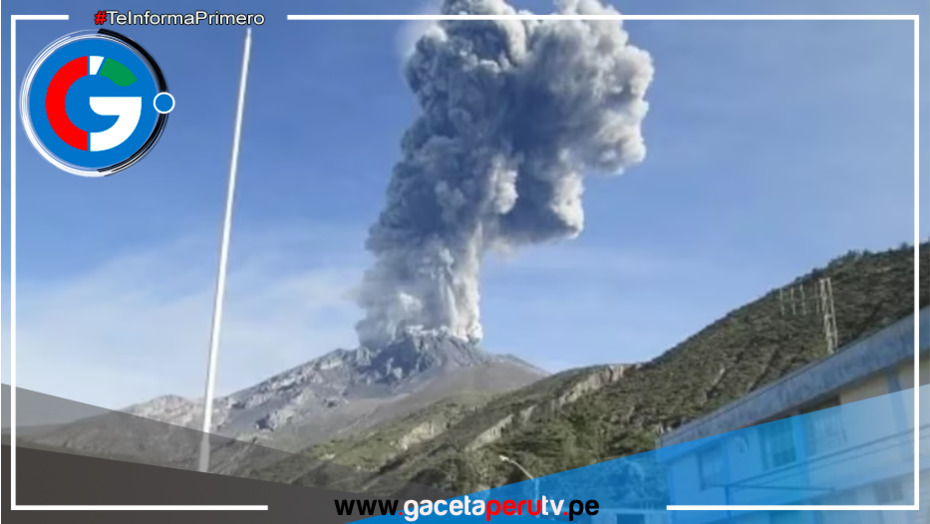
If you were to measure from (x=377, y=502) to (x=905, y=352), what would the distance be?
464cm

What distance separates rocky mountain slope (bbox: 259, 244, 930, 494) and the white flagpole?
98.6 ft

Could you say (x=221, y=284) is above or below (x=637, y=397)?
below

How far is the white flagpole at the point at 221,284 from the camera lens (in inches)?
279

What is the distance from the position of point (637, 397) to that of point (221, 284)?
4353 cm

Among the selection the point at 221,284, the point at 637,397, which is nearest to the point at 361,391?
the point at 637,397

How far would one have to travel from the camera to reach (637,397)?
160ft

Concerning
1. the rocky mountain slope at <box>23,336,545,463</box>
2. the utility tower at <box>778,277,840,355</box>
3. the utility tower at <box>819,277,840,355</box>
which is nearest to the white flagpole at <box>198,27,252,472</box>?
the utility tower at <box>819,277,840,355</box>

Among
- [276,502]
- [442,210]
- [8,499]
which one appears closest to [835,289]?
[442,210]

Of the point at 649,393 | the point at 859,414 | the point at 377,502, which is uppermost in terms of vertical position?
the point at 649,393

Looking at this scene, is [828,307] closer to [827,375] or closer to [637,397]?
[637,397]

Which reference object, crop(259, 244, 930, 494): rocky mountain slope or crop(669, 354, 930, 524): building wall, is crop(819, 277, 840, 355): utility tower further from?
crop(669, 354, 930, 524): building wall

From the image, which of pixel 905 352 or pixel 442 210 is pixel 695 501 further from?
pixel 442 210

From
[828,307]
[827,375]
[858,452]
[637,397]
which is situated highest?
[828,307]

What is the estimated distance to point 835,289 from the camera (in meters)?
43.7
